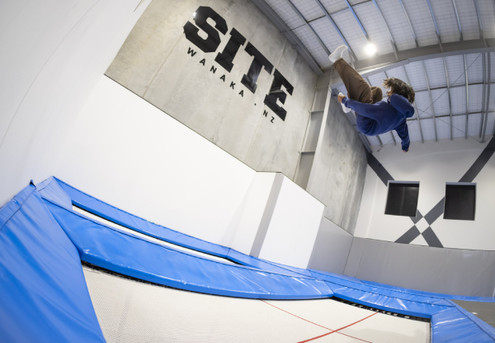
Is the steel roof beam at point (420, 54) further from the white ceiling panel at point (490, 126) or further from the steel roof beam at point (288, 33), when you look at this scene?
the white ceiling panel at point (490, 126)

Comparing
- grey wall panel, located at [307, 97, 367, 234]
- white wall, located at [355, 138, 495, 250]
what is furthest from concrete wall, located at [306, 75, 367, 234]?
white wall, located at [355, 138, 495, 250]

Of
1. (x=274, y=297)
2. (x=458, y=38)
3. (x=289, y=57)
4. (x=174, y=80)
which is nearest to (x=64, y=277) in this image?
(x=274, y=297)

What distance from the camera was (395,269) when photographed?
7.93 m

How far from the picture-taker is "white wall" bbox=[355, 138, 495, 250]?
728 centimetres

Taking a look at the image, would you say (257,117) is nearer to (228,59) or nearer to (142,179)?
(228,59)

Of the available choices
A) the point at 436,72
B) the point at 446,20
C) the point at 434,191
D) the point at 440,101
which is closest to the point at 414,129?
the point at 440,101

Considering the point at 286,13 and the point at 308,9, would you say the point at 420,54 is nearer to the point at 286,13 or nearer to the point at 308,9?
the point at 308,9

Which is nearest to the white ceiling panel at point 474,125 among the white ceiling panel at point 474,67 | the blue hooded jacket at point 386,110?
the white ceiling panel at point 474,67

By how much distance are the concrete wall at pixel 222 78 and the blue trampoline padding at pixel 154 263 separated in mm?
3211

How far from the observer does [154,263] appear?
141 cm

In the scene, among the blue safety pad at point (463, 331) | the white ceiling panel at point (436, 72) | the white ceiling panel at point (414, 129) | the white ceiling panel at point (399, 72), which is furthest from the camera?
the white ceiling panel at point (414, 129)

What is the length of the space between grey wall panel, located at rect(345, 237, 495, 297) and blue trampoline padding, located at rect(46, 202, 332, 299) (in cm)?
784

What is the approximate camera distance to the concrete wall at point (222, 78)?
4.18 m

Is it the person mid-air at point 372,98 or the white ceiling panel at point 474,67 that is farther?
the white ceiling panel at point 474,67
